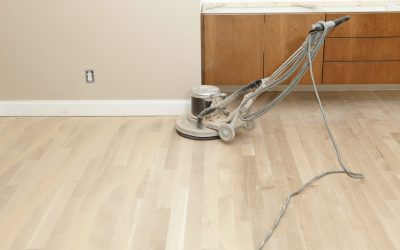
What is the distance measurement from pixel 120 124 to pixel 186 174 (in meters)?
0.92

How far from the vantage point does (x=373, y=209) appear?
2631 mm

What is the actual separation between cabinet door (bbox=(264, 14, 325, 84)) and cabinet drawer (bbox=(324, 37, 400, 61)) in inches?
3.5

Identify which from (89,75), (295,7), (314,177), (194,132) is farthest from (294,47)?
(89,75)

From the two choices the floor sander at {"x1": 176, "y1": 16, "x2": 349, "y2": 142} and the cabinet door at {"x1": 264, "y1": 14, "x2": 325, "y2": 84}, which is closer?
the floor sander at {"x1": 176, "y1": 16, "x2": 349, "y2": 142}

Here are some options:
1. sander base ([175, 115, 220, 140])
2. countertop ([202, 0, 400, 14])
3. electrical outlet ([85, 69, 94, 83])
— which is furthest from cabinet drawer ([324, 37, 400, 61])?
electrical outlet ([85, 69, 94, 83])

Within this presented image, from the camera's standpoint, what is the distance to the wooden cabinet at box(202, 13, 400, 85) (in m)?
3.72

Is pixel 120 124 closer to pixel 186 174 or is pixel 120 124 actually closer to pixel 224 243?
pixel 186 174

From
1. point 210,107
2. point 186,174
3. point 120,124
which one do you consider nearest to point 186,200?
point 186,174

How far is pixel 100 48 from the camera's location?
3770 millimetres

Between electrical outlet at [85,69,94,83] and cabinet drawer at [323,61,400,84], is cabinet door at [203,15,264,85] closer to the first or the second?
cabinet drawer at [323,61,400,84]

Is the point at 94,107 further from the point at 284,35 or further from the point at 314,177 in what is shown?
the point at 314,177

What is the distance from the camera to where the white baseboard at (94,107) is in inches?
153

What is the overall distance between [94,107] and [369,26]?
1969 millimetres

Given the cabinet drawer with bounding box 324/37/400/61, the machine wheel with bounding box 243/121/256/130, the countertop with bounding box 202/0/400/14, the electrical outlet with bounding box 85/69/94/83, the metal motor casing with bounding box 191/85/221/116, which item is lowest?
the machine wheel with bounding box 243/121/256/130
